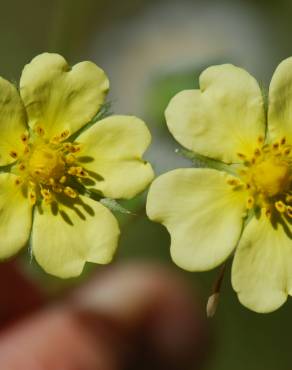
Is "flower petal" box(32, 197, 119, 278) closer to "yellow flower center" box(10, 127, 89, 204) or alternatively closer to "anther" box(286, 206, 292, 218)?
"yellow flower center" box(10, 127, 89, 204)

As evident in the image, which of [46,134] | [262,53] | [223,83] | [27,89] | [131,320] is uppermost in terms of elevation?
[223,83]

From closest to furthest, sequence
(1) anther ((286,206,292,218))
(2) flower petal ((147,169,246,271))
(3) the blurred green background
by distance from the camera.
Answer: (2) flower petal ((147,169,246,271))
(1) anther ((286,206,292,218))
(3) the blurred green background

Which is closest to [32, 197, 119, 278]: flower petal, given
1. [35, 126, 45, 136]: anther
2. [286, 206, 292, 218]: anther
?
[35, 126, 45, 136]: anther

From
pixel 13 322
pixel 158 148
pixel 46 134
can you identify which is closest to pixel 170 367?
pixel 13 322

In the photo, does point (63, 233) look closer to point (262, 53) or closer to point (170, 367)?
point (170, 367)

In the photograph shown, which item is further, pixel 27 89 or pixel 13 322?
pixel 13 322

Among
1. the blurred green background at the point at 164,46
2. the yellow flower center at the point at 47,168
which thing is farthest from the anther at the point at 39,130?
the blurred green background at the point at 164,46

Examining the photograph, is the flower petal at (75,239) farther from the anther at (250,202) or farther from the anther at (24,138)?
the anther at (250,202)
